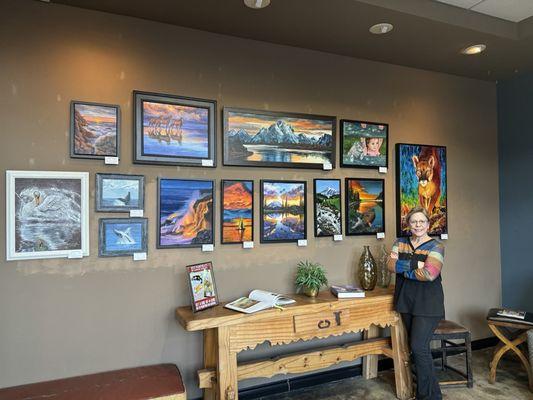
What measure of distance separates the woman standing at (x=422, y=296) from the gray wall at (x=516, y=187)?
1.75 metres

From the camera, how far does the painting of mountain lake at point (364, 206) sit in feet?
11.2

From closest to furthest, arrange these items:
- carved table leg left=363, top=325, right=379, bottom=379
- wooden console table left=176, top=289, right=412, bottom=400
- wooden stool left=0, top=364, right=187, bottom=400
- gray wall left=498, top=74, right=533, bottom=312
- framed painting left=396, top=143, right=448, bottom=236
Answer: wooden stool left=0, top=364, right=187, bottom=400 < wooden console table left=176, top=289, right=412, bottom=400 < carved table leg left=363, top=325, right=379, bottom=379 < framed painting left=396, top=143, right=448, bottom=236 < gray wall left=498, top=74, right=533, bottom=312

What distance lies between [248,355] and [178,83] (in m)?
2.17

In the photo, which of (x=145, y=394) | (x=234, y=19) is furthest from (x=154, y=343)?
(x=234, y=19)

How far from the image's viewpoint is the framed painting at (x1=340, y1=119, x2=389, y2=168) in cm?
340

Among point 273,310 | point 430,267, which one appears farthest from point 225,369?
point 430,267

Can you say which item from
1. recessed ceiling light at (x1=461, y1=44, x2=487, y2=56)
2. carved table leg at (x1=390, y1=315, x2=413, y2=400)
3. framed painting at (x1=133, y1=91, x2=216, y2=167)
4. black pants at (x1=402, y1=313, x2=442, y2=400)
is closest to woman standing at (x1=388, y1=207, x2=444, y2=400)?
black pants at (x1=402, y1=313, x2=442, y2=400)

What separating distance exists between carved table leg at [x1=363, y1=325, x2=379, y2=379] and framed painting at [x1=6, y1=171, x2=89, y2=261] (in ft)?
8.01

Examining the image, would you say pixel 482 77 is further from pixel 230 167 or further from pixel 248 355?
pixel 248 355

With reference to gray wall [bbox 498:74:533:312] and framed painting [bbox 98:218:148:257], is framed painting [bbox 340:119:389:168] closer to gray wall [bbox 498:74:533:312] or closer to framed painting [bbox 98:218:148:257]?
gray wall [bbox 498:74:533:312]

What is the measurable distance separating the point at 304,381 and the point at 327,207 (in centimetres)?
149

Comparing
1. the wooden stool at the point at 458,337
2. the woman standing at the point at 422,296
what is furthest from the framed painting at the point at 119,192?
the wooden stool at the point at 458,337

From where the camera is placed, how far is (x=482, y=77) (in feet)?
13.4

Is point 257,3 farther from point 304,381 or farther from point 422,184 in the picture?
point 304,381
